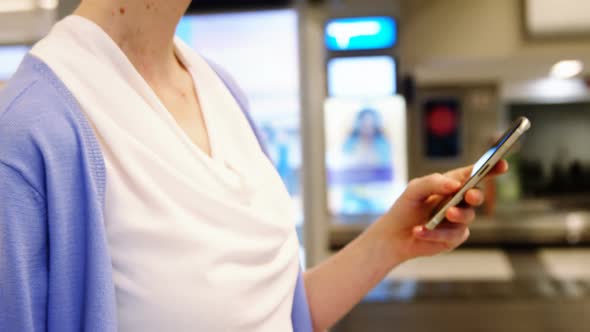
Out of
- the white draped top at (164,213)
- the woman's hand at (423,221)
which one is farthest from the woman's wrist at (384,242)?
the white draped top at (164,213)

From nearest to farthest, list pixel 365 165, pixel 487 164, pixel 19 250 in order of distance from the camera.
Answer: pixel 19 250 < pixel 487 164 < pixel 365 165

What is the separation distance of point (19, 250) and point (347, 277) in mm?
498

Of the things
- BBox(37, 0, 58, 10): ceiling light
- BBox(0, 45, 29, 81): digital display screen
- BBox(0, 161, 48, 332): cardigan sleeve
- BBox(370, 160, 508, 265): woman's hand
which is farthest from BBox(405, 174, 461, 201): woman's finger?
BBox(0, 45, 29, 81): digital display screen

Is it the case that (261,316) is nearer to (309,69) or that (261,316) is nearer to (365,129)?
(309,69)

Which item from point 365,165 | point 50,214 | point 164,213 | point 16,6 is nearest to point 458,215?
point 164,213

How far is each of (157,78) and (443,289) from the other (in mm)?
2447

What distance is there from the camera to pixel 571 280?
296cm

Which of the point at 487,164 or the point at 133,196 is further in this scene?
the point at 487,164

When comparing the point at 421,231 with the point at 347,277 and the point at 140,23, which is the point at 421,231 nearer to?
the point at 347,277

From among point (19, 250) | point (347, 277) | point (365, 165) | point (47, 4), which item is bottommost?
point (365, 165)

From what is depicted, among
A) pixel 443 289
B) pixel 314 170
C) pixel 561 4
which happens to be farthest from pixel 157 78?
pixel 561 4

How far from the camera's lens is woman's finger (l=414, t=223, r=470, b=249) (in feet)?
2.72

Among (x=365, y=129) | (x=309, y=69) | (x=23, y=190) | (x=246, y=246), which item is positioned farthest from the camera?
(x=365, y=129)

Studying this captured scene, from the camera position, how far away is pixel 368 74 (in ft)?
10.1
